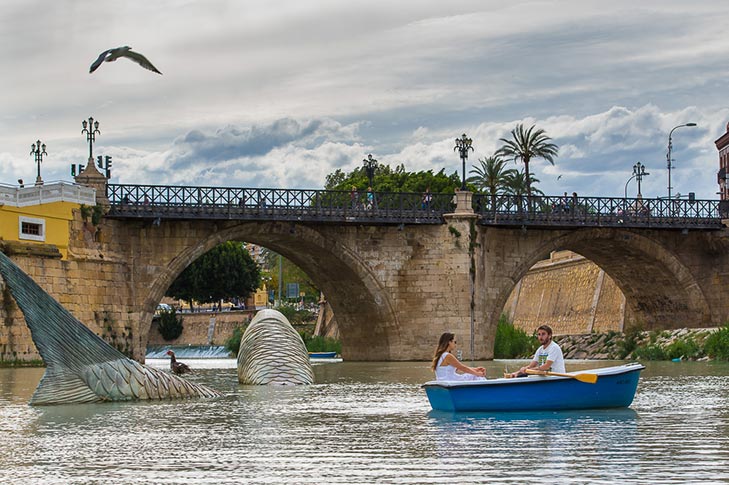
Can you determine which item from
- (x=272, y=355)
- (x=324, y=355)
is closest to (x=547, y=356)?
(x=272, y=355)

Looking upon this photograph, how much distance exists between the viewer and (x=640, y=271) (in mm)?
48375

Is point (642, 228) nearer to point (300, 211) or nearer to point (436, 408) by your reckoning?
point (300, 211)

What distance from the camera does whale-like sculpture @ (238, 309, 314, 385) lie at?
78.1ft

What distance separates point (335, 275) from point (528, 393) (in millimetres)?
28097

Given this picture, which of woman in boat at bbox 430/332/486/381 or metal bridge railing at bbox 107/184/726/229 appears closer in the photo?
woman in boat at bbox 430/332/486/381

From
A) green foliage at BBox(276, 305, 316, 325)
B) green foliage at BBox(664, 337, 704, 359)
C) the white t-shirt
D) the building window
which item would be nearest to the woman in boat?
the white t-shirt

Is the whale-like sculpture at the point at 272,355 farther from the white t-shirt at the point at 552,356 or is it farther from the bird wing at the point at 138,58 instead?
the white t-shirt at the point at 552,356

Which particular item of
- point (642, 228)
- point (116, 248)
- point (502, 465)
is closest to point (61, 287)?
point (116, 248)

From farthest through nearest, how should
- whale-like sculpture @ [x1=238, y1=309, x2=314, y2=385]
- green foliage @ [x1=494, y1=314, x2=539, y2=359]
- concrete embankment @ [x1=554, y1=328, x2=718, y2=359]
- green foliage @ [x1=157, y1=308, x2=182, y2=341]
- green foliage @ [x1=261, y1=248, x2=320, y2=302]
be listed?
green foliage @ [x1=261, y1=248, x2=320, y2=302], green foliage @ [x1=157, y1=308, x2=182, y2=341], green foliage @ [x1=494, y1=314, x2=539, y2=359], concrete embankment @ [x1=554, y1=328, x2=718, y2=359], whale-like sculpture @ [x1=238, y1=309, x2=314, y2=385]

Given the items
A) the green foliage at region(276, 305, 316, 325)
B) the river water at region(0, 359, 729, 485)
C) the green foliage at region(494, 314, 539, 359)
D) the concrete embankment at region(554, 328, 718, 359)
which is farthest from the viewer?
the green foliage at region(276, 305, 316, 325)

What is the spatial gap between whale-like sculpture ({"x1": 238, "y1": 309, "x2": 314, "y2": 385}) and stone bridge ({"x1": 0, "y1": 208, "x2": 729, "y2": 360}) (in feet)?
40.9

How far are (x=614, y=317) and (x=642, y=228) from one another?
10.9 meters

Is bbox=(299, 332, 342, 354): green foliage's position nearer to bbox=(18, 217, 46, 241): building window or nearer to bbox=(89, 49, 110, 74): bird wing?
bbox=(18, 217, 46, 241): building window

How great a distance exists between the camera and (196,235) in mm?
39031
